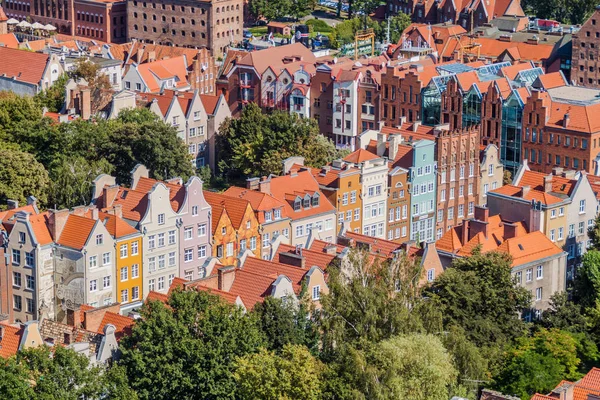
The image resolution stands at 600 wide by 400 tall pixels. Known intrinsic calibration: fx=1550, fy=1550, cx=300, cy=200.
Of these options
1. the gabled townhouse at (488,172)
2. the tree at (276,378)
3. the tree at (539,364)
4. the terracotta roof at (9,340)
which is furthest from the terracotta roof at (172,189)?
the gabled townhouse at (488,172)

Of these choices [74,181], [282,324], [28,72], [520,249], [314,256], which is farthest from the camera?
[28,72]

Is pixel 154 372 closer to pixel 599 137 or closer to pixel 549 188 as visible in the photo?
pixel 549 188

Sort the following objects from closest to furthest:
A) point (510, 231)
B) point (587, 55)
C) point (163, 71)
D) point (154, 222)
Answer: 1. point (154, 222)
2. point (510, 231)
3. point (163, 71)
4. point (587, 55)

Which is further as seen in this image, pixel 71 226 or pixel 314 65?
pixel 314 65

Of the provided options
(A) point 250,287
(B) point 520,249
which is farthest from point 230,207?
(B) point 520,249

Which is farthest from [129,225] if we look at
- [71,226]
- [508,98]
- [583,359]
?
[508,98]

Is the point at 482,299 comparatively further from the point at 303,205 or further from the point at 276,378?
the point at 276,378

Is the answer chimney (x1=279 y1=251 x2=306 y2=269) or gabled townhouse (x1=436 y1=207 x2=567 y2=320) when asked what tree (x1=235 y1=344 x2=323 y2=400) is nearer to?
chimney (x1=279 y1=251 x2=306 y2=269)

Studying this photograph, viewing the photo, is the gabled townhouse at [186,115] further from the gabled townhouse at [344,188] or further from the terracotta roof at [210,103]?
the gabled townhouse at [344,188]
